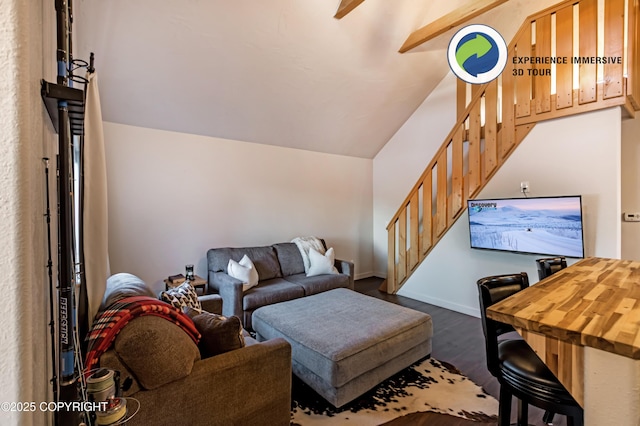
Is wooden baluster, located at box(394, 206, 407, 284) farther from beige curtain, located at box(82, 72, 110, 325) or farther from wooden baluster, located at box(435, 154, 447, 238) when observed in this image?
beige curtain, located at box(82, 72, 110, 325)

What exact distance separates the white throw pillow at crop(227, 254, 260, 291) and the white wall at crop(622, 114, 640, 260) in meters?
4.42

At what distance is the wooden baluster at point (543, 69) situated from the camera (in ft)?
10.5

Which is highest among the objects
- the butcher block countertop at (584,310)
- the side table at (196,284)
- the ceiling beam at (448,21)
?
the ceiling beam at (448,21)

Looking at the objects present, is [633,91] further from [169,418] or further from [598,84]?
[169,418]

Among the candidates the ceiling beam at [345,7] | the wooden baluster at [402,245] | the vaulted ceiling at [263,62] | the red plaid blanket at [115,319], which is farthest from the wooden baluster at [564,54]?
the red plaid blanket at [115,319]

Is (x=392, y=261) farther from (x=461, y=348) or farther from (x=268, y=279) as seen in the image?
(x=268, y=279)

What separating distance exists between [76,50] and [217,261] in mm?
Result: 2399

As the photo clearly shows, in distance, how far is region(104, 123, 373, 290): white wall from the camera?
3201 millimetres

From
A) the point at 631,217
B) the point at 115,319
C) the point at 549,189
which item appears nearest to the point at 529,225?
the point at 549,189

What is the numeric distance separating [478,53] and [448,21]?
114cm

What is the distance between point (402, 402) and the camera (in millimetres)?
2004

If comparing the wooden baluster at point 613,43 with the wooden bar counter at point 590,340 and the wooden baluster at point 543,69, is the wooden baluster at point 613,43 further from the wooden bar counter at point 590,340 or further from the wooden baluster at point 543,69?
the wooden bar counter at point 590,340

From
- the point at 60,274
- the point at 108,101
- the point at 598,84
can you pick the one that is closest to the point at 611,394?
the point at 60,274

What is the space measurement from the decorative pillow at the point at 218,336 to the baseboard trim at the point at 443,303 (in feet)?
10.4
